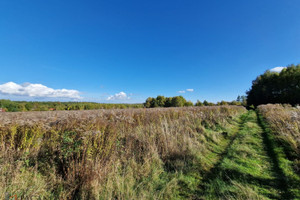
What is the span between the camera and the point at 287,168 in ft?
10.4

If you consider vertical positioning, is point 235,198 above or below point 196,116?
below

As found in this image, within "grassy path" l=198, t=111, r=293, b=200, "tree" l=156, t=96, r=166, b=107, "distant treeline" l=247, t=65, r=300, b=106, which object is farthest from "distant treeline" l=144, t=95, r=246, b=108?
"grassy path" l=198, t=111, r=293, b=200

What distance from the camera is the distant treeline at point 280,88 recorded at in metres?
36.4

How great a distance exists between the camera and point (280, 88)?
40.9 m

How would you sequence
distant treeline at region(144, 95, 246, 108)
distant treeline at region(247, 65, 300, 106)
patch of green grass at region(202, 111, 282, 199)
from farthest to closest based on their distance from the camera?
1. distant treeline at region(144, 95, 246, 108)
2. distant treeline at region(247, 65, 300, 106)
3. patch of green grass at region(202, 111, 282, 199)

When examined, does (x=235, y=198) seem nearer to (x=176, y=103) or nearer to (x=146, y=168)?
(x=146, y=168)

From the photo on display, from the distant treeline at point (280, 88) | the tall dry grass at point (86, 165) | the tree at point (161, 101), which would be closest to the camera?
the tall dry grass at point (86, 165)

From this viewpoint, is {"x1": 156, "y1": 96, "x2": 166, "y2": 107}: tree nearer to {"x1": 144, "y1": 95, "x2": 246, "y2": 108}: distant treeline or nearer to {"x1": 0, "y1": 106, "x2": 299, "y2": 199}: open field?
{"x1": 144, "y1": 95, "x2": 246, "y2": 108}: distant treeline

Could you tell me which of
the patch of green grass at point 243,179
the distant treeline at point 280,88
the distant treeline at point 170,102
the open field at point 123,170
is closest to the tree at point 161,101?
the distant treeline at point 170,102

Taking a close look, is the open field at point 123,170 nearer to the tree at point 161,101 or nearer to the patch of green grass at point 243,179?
the patch of green grass at point 243,179

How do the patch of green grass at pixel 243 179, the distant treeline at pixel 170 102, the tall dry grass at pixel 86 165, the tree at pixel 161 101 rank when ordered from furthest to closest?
1. the tree at pixel 161 101
2. the distant treeline at pixel 170 102
3. the patch of green grass at pixel 243 179
4. the tall dry grass at pixel 86 165

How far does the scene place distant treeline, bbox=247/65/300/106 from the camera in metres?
36.4

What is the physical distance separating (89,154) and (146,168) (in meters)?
1.43

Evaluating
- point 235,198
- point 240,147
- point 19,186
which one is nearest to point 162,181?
point 235,198
